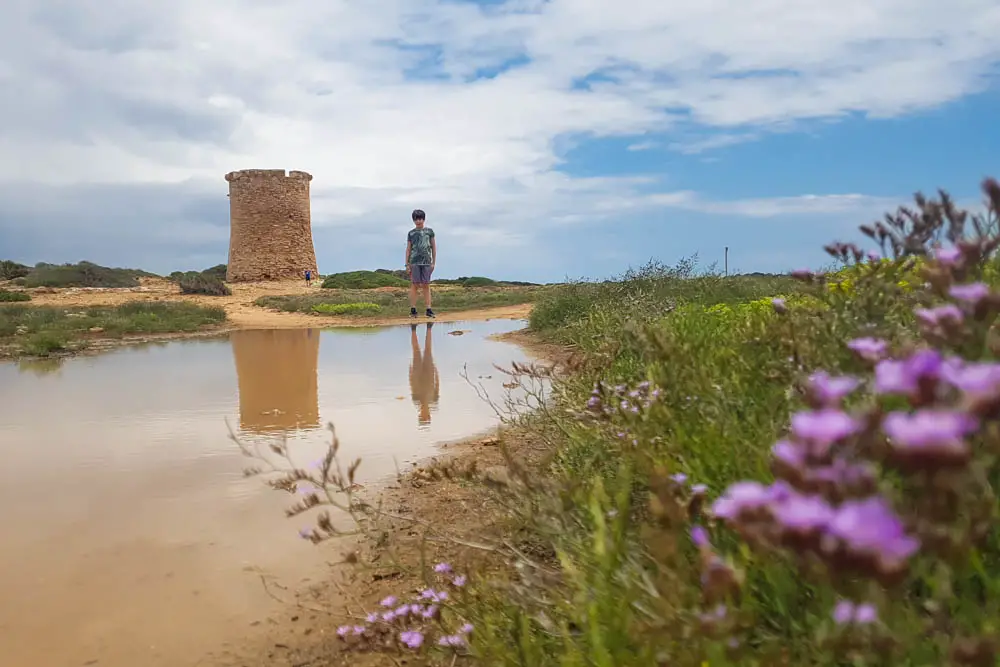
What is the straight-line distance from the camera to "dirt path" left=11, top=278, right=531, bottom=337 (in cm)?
1565

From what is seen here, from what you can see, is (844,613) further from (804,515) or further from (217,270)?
(217,270)

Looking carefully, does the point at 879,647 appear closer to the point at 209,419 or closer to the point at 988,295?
the point at 988,295

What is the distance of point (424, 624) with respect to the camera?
2336 millimetres

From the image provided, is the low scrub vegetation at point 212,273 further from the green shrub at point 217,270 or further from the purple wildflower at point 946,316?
the purple wildflower at point 946,316

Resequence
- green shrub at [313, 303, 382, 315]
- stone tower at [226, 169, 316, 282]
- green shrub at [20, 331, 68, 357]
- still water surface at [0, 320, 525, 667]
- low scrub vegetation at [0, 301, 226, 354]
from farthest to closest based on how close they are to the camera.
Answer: stone tower at [226, 169, 316, 282]
green shrub at [313, 303, 382, 315]
low scrub vegetation at [0, 301, 226, 354]
green shrub at [20, 331, 68, 357]
still water surface at [0, 320, 525, 667]

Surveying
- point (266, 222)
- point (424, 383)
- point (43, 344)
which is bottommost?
point (424, 383)

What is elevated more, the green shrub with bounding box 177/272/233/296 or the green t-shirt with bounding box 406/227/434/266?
the green t-shirt with bounding box 406/227/434/266

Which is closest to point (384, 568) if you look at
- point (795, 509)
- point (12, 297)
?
point (795, 509)

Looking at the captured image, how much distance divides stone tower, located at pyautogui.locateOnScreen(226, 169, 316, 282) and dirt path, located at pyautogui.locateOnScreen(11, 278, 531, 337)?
3.53m

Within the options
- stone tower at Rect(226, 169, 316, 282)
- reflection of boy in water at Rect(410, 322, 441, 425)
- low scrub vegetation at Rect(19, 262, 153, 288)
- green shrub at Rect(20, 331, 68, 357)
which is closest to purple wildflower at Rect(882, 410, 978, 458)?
reflection of boy in water at Rect(410, 322, 441, 425)

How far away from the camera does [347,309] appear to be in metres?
17.3

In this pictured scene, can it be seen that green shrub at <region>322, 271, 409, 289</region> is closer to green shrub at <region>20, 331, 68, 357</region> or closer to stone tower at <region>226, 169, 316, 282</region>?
stone tower at <region>226, 169, 316, 282</region>

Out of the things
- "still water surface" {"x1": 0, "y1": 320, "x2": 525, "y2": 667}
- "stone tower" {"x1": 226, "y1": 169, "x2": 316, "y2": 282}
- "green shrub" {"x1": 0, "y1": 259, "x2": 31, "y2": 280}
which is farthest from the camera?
"stone tower" {"x1": 226, "y1": 169, "x2": 316, "y2": 282}

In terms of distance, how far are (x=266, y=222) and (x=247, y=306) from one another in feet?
37.3
